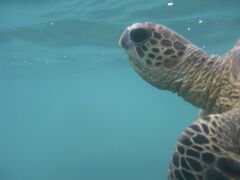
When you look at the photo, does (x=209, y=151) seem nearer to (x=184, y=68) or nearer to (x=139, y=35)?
(x=184, y=68)

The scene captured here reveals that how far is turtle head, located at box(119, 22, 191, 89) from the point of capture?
9.61 feet

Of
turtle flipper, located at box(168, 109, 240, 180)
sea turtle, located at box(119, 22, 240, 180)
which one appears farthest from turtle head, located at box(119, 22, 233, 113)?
turtle flipper, located at box(168, 109, 240, 180)

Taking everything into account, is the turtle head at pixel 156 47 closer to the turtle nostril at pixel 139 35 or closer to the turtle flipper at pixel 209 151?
the turtle nostril at pixel 139 35

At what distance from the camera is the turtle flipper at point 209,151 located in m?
1.83

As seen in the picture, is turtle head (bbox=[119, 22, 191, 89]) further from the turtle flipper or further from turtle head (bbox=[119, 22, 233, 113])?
the turtle flipper

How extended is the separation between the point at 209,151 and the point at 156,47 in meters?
1.25

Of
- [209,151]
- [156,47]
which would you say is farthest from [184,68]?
[209,151]

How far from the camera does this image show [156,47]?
115 inches

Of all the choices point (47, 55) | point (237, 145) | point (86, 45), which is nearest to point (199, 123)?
point (237, 145)

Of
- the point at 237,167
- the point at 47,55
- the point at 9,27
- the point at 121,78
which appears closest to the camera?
the point at 237,167

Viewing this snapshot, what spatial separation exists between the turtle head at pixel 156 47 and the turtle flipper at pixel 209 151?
0.93 meters

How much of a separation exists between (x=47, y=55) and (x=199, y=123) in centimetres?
2147

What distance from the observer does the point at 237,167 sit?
5.86ft

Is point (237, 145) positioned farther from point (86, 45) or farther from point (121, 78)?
point (121, 78)
